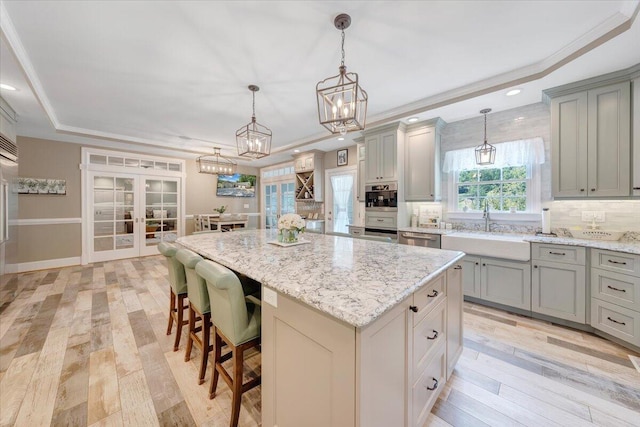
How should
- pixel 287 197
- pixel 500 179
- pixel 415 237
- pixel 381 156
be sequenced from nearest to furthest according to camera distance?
pixel 500 179 → pixel 415 237 → pixel 381 156 → pixel 287 197

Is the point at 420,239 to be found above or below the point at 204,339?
above

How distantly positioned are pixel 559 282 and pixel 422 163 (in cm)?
218

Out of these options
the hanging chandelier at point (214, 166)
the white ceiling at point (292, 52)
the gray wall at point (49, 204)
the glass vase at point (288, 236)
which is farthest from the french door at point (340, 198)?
the gray wall at point (49, 204)

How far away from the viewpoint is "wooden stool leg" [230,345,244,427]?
143cm

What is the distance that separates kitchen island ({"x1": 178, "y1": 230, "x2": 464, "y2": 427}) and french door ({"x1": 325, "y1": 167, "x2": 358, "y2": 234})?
A: 3.57 m

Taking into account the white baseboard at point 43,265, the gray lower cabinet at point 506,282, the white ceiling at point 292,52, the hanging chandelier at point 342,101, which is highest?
the white ceiling at point 292,52

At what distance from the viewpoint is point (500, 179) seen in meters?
3.47

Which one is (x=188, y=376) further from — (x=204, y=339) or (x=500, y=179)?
(x=500, y=179)

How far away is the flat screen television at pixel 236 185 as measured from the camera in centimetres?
721

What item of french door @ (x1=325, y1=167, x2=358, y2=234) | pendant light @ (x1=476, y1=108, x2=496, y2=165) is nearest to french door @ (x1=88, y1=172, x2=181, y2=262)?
french door @ (x1=325, y1=167, x2=358, y2=234)

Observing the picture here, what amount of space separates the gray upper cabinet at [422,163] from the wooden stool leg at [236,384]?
3.33 m

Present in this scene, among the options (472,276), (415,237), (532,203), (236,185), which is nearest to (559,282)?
(472,276)

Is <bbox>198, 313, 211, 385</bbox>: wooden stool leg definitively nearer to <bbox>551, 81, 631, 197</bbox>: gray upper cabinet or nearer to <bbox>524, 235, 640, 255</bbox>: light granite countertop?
<bbox>524, 235, 640, 255</bbox>: light granite countertop

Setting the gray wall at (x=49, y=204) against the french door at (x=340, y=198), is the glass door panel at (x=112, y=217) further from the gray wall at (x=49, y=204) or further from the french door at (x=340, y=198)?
the french door at (x=340, y=198)
